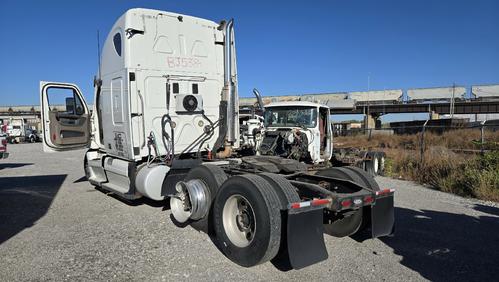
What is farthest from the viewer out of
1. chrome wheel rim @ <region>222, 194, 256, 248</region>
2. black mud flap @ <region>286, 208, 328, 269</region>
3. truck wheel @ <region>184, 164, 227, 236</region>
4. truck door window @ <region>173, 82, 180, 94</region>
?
truck door window @ <region>173, 82, 180, 94</region>

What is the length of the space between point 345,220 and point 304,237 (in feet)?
5.16

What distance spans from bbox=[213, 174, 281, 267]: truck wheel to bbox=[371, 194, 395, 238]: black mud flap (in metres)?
1.49

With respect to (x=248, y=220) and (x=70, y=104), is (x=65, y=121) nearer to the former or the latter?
(x=70, y=104)

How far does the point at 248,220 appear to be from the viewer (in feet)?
14.4

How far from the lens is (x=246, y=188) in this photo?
416 cm

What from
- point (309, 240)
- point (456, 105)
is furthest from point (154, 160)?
point (456, 105)

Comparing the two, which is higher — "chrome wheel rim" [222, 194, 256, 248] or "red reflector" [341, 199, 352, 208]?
"red reflector" [341, 199, 352, 208]

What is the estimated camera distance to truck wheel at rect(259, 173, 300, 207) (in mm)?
3941

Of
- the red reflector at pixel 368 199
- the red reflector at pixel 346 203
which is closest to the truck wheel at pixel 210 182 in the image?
the red reflector at pixel 346 203

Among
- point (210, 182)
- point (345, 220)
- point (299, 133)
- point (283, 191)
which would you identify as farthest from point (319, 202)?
point (299, 133)

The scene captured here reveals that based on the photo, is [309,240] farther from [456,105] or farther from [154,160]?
[456,105]

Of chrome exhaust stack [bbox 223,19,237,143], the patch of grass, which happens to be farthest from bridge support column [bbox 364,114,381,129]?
chrome exhaust stack [bbox 223,19,237,143]

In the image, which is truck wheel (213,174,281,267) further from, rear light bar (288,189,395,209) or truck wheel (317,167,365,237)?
truck wheel (317,167,365,237)

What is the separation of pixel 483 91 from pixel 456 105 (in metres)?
8.00
